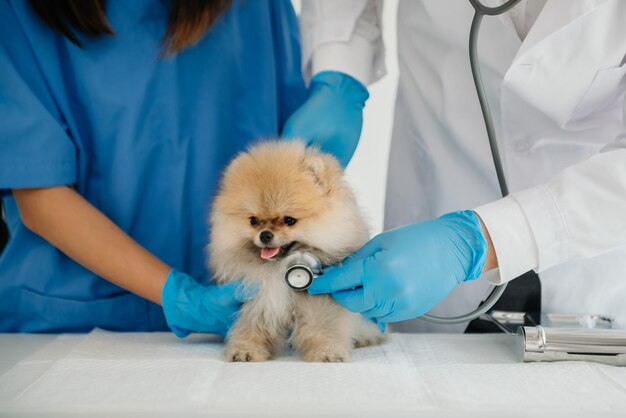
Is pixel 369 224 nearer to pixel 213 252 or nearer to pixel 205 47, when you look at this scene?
pixel 213 252

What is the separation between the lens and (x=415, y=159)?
69.6 inches

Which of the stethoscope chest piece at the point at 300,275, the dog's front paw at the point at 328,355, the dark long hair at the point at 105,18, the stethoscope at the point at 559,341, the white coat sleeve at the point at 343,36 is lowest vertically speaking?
the dog's front paw at the point at 328,355

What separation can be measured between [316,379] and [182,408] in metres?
0.26

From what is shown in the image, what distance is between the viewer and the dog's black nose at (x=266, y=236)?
129cm

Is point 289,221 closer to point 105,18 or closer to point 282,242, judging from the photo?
point 282,242

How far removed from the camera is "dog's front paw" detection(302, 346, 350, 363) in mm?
1269

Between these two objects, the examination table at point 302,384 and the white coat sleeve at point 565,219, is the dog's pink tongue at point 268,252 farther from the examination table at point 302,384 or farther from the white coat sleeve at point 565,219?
the white coat sleeve at point 565,219

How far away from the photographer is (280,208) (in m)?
1.32

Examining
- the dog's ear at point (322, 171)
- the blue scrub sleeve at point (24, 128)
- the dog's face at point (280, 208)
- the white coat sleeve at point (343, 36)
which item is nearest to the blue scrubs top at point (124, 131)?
the blue scrub sleeve at point (24, 128)

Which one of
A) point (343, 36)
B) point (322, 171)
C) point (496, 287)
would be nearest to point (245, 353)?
point (322, 171)

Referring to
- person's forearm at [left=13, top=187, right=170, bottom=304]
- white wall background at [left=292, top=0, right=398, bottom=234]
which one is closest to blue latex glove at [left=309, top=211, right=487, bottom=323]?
person's forearm at [left=13, top=187, right=170, bottom=304]

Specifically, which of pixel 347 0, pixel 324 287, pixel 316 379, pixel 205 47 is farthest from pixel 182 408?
pixel 347 0

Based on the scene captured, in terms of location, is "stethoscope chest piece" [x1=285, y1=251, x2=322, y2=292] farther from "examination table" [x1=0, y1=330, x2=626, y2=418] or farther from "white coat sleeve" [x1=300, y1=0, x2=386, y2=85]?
"white coat sleeve" [x1=300, y1=0, x2=386, y2=85]

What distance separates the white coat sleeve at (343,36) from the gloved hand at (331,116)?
1.4 inches
